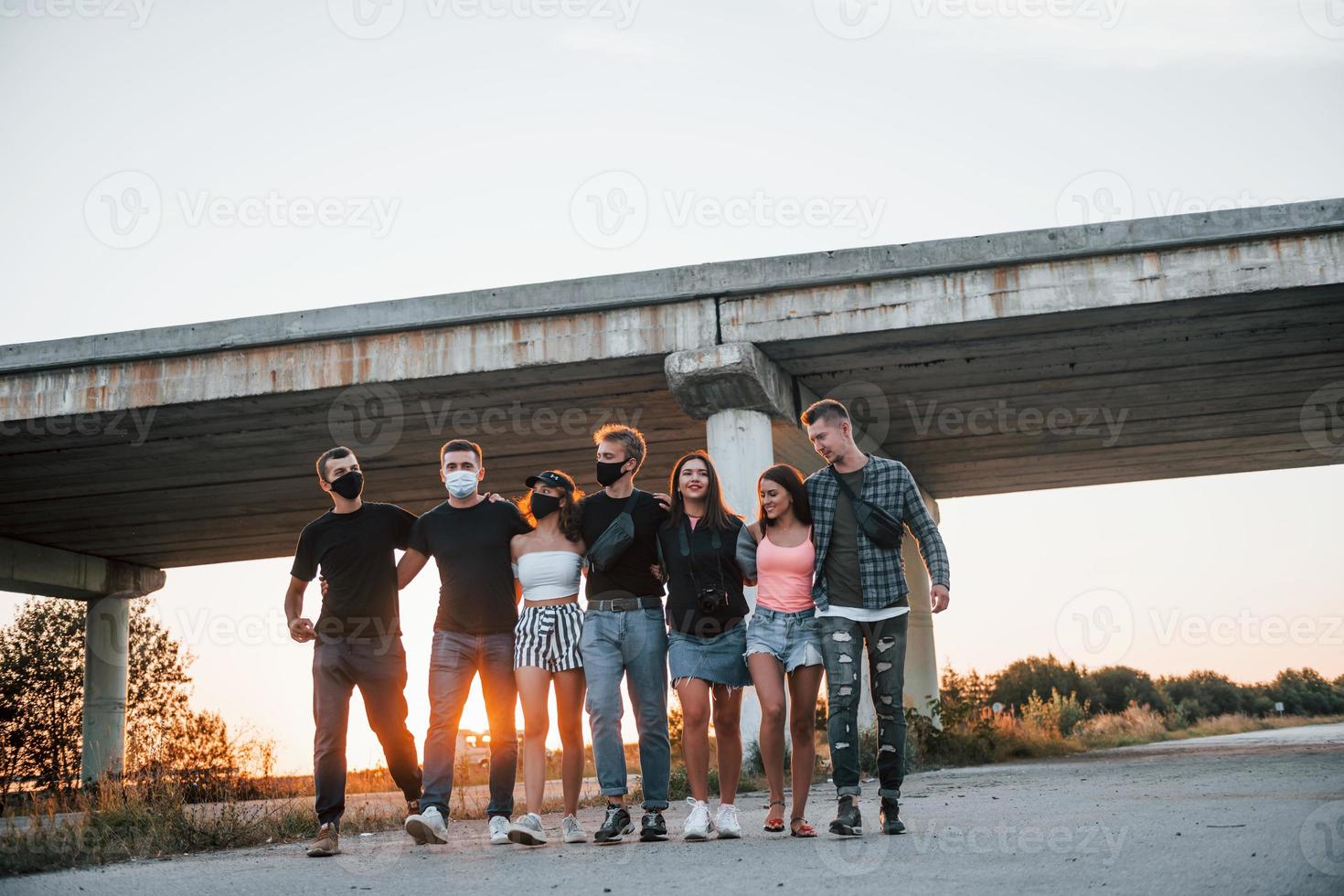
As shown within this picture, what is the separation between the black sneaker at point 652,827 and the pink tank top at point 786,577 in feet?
3.77

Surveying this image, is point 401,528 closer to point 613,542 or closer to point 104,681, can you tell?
point 613,542

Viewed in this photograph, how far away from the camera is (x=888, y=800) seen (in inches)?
229

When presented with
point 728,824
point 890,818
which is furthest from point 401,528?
point 890,818

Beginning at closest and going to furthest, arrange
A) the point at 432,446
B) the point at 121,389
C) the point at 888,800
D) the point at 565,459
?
the point at 888,800
the point at 121,389
the point at 432,446
the point at 565,459

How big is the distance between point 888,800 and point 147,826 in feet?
15.3

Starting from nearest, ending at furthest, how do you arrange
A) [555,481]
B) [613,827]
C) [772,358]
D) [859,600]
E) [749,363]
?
[859,600] < [613,827] < [555,481] < [749,363] < [772,358]

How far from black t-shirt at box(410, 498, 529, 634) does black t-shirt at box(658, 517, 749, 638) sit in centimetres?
85

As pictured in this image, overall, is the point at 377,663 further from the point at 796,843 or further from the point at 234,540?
the point at 234,540

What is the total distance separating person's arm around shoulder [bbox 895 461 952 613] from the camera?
5797mm

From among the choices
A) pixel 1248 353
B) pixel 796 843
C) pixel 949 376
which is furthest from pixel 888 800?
pixel 1248 353

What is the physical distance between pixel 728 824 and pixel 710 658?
31.1 inches

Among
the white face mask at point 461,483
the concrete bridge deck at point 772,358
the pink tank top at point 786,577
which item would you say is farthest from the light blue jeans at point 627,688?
the concrete bridge deck at point 772,358

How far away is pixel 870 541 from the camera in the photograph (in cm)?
586

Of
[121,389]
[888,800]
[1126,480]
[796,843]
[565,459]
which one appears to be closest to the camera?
[796,843]
